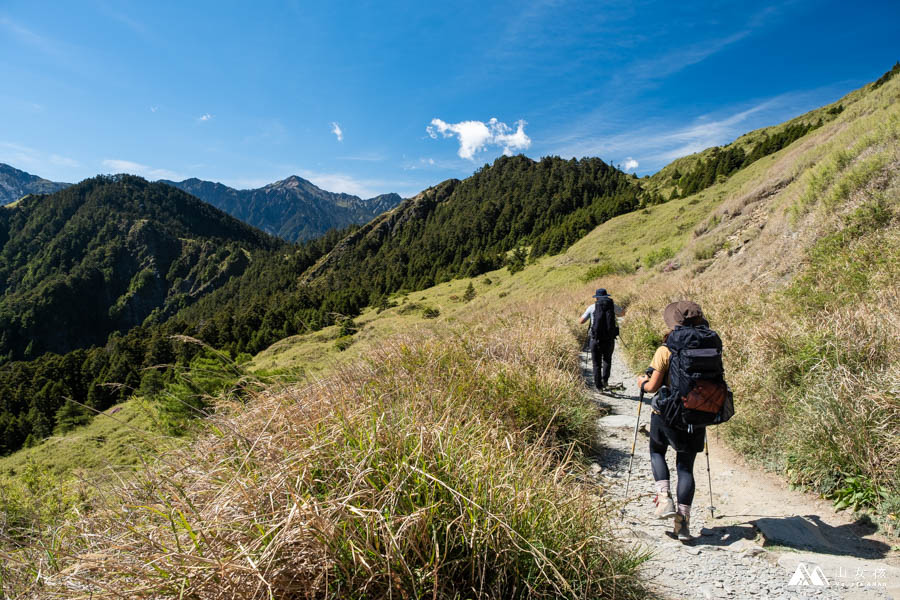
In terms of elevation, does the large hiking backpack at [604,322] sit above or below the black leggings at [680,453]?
above

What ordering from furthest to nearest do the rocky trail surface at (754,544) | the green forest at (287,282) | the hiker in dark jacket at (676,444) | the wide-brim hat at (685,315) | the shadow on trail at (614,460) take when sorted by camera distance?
the green forest at (287,282) → the shadow on trail at (614,460) → the wide-brim hat at (685,315) → the hiker in dark jacket at (676,444) → the rocky trail surface at (754,544)

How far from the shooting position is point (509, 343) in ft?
22.1

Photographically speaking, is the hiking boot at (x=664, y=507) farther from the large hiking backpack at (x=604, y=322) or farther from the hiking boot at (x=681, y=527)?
the large hiking backpack at (x=604, y=322)

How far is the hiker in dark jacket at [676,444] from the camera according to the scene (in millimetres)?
3537

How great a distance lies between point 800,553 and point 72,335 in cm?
22947

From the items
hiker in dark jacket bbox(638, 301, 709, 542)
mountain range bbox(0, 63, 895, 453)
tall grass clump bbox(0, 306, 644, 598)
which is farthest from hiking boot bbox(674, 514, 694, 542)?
mountain range bbox(0, 63, 895, 453)

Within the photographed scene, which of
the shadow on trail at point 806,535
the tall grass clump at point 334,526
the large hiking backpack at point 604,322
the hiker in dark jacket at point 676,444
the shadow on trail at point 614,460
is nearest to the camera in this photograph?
the tall grass clump at point 334,526

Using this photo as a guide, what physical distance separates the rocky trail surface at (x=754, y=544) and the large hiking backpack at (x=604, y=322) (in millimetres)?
3149

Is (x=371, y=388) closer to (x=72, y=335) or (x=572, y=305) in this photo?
(x=572, y=305)

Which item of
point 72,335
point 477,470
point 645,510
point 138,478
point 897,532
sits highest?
point 477,470

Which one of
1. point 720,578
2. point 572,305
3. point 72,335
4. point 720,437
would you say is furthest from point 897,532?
point 72,335

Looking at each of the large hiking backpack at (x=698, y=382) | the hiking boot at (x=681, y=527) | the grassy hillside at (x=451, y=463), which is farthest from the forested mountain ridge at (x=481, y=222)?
the hiking boot at (x=681, y=527)

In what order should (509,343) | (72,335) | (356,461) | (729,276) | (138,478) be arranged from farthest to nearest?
(72,335) → (729,276) → (509,343) → (138,478) → (356,461)

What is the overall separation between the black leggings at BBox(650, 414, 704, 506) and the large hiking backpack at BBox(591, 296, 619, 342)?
12.6 ft
